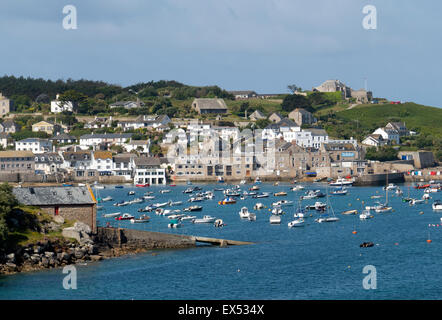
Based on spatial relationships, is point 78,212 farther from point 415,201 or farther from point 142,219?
point 415,201

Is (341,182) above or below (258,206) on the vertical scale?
above

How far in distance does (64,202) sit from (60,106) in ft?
311

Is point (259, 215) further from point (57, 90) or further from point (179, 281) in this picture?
point (57, 90)

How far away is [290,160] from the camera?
104875 millimetres

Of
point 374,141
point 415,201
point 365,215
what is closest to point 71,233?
point 365,215

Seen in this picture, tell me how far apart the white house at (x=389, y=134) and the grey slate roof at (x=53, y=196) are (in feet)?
282

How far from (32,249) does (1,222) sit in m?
2.09

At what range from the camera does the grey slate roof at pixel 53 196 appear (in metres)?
43.3

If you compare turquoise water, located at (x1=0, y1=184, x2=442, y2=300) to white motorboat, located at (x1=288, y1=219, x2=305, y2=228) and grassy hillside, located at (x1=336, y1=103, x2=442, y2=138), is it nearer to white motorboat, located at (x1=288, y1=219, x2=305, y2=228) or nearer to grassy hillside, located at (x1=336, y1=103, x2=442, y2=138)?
white motorboat, located at (x1=288, y1=219, x2=305, y2=228)

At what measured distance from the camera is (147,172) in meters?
102

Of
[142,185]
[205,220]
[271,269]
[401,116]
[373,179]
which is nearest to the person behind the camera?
[271,269]

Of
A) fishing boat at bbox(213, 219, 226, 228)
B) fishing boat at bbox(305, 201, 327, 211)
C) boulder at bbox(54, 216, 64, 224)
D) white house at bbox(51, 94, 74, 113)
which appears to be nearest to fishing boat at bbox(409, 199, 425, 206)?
fishing boat at bbox(305, 201, 327, 211)

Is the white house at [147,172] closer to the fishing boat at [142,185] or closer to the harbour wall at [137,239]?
the fishing boat at [142,185]

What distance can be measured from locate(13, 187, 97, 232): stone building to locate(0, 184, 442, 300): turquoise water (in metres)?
3.87
